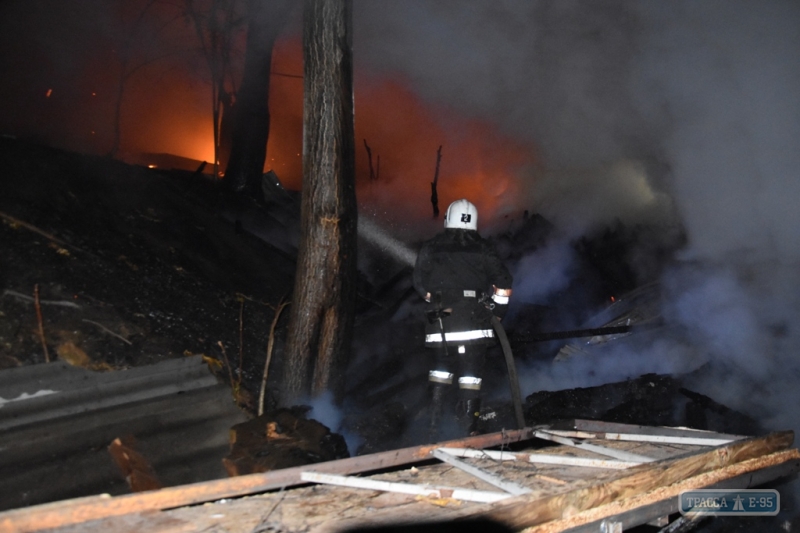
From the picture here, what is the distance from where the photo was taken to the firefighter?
4.68m

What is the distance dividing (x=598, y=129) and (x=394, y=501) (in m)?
11.6

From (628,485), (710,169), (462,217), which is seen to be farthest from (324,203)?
(710,169)

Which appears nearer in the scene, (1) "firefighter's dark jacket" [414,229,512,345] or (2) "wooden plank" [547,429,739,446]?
(2) "wooden plank" [547,429,739,446]

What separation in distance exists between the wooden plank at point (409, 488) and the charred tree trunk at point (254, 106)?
334 inches

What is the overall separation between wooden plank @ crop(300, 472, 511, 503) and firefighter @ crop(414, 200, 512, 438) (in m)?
2.28

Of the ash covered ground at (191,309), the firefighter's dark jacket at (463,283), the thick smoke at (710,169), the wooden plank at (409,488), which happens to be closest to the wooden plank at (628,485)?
the wooden plank at (409,488)

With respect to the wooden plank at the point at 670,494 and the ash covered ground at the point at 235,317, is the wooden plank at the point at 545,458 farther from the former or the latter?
the ash covered ground at the point at 235,317

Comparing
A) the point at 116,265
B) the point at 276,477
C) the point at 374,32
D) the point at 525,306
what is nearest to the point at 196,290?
the point at 116,265

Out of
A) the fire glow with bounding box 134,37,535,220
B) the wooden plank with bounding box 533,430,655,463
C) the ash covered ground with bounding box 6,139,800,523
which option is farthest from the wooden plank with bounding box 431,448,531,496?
the fire glow with bounding box 134,37,535,220

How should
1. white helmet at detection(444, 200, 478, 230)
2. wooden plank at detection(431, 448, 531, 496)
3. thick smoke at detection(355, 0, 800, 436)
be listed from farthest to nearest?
thick smoke at detection(355, 0, 800, 436) → white helmet at detection(444, 200, 478, 230) → wooden plank at detection(431, 448, 531, 496)

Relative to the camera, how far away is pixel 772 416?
499cm

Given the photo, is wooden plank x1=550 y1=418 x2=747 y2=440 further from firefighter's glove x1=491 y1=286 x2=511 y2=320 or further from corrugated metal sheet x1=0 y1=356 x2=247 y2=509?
corrugated metal sheet x1=0 y1=356 x2=247 y2=509

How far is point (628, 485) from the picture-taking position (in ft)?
7.41

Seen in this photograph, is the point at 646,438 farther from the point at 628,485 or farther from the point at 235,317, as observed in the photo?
the point at 235,317
